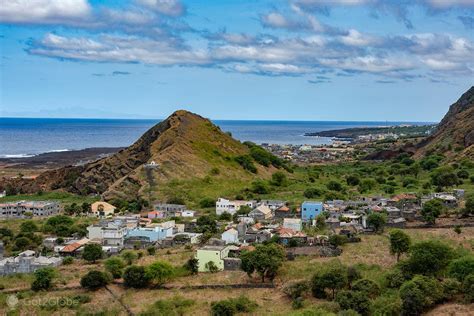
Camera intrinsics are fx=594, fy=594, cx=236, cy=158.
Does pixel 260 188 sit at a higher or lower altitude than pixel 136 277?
higher

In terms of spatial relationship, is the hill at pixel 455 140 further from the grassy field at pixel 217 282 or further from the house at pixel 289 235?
the grassy field at pixel 217 282

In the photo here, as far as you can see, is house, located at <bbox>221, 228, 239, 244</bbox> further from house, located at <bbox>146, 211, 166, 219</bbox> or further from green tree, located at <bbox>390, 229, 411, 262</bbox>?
house, located at <bbox>146, 211, 166, 219</bbox>

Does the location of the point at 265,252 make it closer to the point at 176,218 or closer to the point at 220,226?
the point at 220,226

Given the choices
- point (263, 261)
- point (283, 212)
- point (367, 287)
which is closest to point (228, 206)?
point (283, 212)

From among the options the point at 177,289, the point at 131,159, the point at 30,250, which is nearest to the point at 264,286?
the point at 177,289

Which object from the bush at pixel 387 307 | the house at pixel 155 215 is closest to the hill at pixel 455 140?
the house at pixel 155 215

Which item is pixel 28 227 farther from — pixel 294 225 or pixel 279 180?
pixel 279 180
